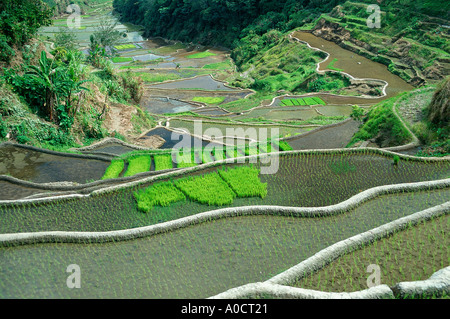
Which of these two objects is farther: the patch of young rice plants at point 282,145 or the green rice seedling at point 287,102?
the green rice seedling at point 287,102

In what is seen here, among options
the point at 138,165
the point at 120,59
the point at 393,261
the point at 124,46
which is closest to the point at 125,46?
the point at 124,46

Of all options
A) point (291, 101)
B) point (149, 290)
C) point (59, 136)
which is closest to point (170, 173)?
point (149, 290)

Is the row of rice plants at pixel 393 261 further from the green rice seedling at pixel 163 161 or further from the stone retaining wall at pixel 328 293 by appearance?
the green rice seedling at pixel 163 161

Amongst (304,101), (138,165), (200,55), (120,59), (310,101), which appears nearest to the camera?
(138,165)

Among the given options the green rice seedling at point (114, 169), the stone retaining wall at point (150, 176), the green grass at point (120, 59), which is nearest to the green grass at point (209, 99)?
the green grass at point (120, 59)

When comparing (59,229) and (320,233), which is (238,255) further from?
(59,229)

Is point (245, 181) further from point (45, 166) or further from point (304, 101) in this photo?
point (304, 101)

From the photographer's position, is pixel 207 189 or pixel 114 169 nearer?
pixel 207 189
